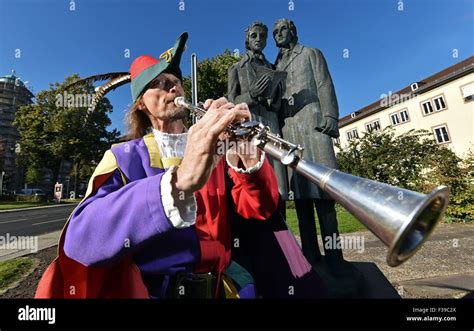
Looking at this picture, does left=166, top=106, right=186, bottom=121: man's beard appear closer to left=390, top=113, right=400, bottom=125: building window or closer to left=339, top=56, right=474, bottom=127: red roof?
left=339, top=56, right=474, bottom=127: red roof

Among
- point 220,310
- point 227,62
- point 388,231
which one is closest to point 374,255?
point 220,310

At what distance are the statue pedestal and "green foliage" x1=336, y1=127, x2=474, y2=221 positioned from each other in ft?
48.2

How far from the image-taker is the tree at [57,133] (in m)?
32.2

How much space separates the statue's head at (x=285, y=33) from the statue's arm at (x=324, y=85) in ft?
1.44

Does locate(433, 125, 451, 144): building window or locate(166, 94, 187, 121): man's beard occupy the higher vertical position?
locate(433, 125, 451, 144): building window

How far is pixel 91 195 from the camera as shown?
4.25ft

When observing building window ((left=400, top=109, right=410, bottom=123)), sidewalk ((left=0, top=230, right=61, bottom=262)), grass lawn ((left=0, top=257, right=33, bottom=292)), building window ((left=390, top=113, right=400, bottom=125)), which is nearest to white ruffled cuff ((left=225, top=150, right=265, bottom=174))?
grass lawn ((left=0, top=257, right=33, bottom=292))

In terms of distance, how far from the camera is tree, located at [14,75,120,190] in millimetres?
32188

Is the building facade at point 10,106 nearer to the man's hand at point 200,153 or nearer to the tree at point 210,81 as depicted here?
the tree at point 210,81

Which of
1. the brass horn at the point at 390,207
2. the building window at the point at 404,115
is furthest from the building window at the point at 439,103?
the brass horn at the point at 390,207

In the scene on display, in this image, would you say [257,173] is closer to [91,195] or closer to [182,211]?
[182,211]

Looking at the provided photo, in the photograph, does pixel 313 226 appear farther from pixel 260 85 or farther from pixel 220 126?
pixel 220 126

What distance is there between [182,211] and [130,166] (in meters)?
0.60

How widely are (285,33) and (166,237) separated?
3614mm
